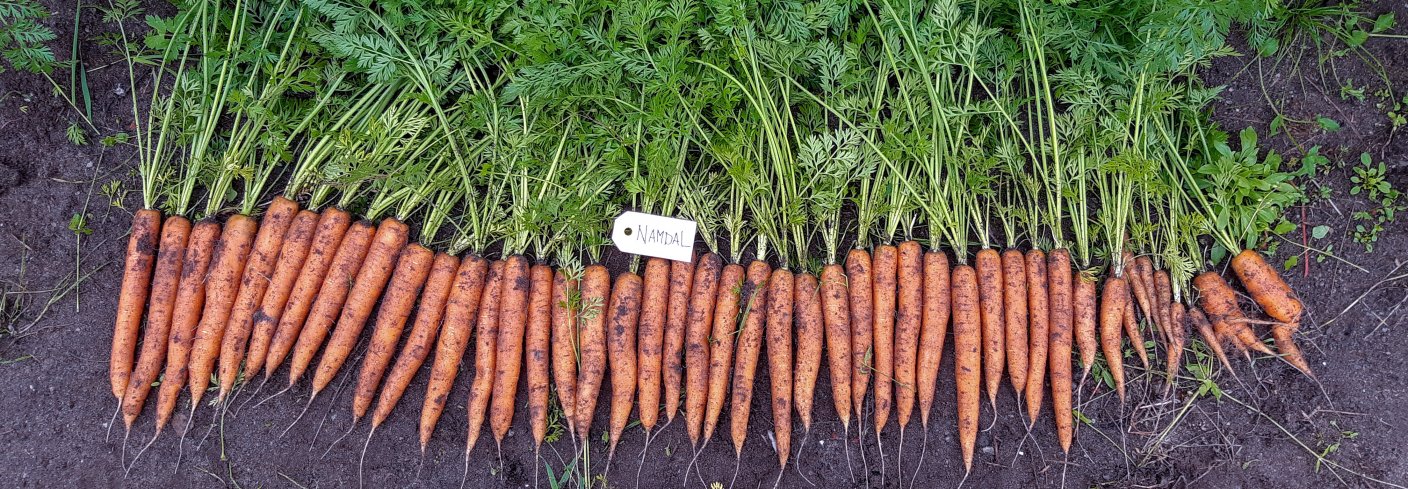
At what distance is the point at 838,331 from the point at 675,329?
653 mm

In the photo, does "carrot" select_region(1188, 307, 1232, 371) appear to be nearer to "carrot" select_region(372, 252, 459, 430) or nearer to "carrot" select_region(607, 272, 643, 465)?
"carrot" select_region(607, 272, 643, 465)

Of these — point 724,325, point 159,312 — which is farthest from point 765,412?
point 159,312

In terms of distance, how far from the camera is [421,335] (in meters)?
2.88

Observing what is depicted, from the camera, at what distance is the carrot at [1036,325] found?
284 centimetres

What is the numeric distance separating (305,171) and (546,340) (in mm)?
1166

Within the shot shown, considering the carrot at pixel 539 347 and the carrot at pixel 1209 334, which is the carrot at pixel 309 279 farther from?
the carrot at pixel 1209 334

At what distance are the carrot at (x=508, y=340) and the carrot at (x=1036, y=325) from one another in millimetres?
2010

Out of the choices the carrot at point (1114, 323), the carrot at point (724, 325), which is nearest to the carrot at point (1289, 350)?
the carrot at point (1114, 323)

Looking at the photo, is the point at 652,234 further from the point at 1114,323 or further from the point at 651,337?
the point at 1114,323

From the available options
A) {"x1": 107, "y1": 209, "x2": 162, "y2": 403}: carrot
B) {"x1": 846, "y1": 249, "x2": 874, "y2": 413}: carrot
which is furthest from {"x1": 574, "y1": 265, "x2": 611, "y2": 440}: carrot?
{"x1": 107, "y1": 209, "x2": 162, "y2": 403}: carrot

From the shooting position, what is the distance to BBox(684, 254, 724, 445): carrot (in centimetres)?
286

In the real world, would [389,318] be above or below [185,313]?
above

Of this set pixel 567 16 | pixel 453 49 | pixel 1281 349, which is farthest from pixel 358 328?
pixel 1281 349

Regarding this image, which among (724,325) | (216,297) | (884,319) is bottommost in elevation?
(216,297)
